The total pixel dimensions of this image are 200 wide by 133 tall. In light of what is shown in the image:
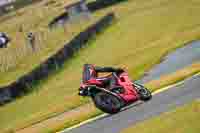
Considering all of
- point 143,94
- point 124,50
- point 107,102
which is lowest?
point 124,50

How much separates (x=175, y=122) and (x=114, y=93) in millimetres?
3207

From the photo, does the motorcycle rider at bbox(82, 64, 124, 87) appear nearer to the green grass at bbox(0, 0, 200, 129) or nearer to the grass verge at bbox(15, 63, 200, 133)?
the grass verge at bbox(15, 63, 200, 133)

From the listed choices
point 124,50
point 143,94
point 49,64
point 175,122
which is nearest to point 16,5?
point 124,50

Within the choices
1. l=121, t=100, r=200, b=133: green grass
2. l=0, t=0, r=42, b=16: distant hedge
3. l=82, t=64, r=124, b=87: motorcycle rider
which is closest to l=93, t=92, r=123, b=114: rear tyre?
l=82, t=64, r=124, b=87: motorcycle rider

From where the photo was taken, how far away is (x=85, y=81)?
1645cm

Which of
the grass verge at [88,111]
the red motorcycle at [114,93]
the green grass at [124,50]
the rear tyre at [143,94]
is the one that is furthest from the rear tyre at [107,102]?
the green grass at [124,50]

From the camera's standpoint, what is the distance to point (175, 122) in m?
13.6

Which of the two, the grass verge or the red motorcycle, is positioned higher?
the red motorcycle

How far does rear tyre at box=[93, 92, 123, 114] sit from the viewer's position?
53.1ft

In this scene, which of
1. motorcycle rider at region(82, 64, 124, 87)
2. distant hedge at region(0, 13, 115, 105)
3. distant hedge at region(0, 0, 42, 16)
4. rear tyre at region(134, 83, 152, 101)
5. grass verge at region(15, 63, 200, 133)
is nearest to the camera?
motorcycle rider at region(82, 64, 124, 87)

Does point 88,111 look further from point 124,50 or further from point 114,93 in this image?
point 124,50

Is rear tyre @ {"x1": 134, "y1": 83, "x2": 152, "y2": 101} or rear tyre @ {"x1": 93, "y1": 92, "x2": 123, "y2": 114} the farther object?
rear tyre @ {"x1": 134, "y1": 83, "x2": 152, "y2": 101}

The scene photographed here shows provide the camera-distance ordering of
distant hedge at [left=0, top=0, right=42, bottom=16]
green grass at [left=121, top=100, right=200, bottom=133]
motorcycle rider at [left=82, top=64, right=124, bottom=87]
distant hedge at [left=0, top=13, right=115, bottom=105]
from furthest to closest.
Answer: distant hedge at [left=0, top=0, right=42, bottom=16]
distant hedge at [left=0, top=13, right=115, bottom=105]
motorcycle rider at [left=82, top=64, right=124, bottom=87]
green grass at [left=121, top=100, right=200, bottom=133]

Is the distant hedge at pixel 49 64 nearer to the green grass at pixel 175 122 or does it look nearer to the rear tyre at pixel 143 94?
the rear tyre at pixel 143 94
